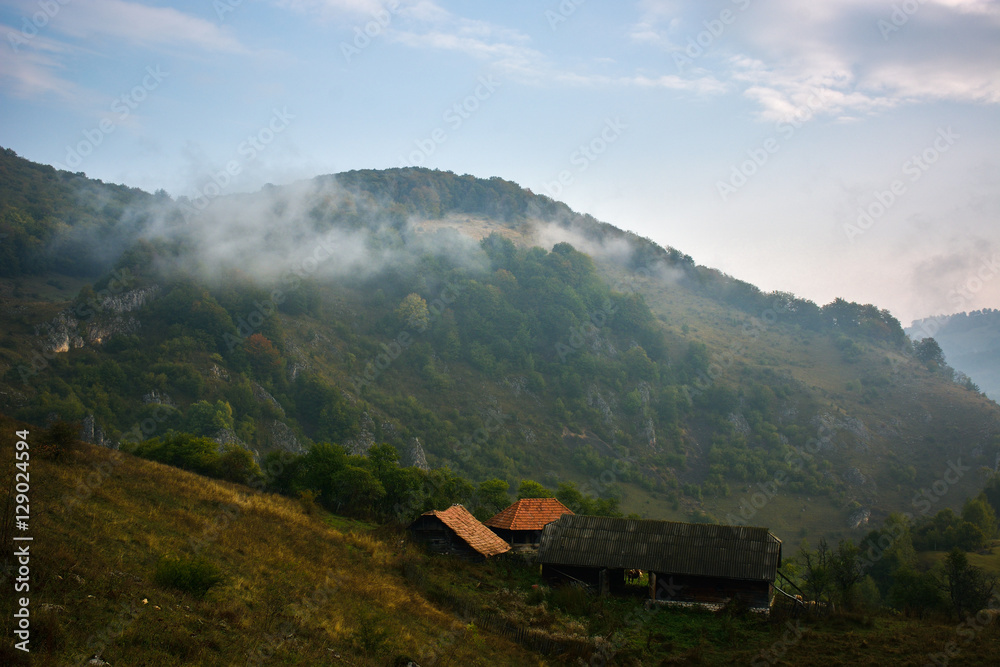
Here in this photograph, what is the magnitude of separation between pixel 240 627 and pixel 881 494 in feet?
313

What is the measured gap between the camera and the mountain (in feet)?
240

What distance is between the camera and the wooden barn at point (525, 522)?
37812mm

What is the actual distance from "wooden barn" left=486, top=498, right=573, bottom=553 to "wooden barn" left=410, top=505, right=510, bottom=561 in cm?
271

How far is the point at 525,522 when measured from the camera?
3847cm

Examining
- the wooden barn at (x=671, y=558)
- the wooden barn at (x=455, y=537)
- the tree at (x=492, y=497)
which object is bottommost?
the tree at (x=492, y=497)

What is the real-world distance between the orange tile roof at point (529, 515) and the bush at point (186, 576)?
82.9ft

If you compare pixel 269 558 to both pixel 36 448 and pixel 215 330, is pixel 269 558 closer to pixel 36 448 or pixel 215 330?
pixel 36 448

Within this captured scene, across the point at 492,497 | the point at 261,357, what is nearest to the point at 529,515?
the point at 492,497

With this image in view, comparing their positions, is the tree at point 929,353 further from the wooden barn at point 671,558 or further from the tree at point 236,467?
the tree at point 236,467

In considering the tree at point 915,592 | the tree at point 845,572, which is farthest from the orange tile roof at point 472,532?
the tree at point 915,592

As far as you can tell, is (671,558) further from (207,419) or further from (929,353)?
(929,353)

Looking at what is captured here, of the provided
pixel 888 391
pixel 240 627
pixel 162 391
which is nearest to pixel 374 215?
pixel 162 391

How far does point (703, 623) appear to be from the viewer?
23.6 m

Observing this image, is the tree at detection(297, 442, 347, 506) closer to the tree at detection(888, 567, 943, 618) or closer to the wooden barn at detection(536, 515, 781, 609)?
the wooden barn at detection(536, 515, 781, 609)
